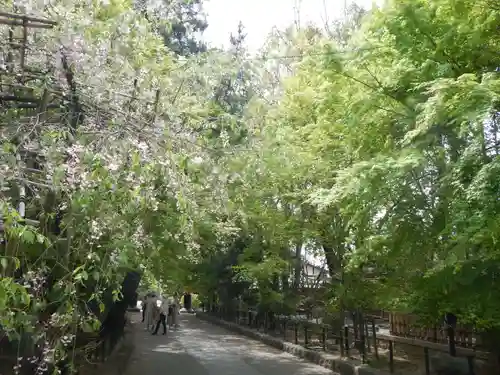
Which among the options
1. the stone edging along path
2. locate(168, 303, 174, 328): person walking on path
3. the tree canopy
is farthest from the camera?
locate(168, 303, 174, 328): person walking on path

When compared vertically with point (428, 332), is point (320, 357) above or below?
below

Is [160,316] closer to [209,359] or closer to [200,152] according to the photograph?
[209,359]

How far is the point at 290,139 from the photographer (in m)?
14.6

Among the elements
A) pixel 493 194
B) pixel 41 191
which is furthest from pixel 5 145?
pixel 493 194

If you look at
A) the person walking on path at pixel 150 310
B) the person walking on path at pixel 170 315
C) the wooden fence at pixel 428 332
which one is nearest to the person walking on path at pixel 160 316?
the person walking on path at pixel 150 310

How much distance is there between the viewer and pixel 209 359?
53.6 feet

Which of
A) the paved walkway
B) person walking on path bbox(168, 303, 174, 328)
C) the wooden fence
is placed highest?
person walking on path bbox(168, 303, 174, 328)

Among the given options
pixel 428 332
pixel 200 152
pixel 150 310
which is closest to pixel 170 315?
pixel 150 310

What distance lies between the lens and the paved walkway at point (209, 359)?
14.0 meters

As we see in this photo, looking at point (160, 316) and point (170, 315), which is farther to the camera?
point (170, 315)

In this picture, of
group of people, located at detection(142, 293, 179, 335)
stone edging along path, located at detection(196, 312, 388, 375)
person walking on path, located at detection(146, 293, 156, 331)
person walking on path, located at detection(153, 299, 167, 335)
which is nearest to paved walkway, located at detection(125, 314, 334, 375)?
stone edging along path, located at detection(196, 312, 388, 375)

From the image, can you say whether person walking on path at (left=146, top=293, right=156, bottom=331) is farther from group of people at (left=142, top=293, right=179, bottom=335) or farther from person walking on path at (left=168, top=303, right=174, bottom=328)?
person walking on path at (left=168, top=303, right=174, bottom=328)

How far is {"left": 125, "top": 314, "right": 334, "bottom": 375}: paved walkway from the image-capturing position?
46.0 feet

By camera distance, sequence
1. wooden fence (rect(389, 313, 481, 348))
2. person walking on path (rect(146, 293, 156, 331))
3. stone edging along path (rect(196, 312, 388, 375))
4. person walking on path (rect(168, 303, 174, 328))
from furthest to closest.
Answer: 1. person walking on path (rect(168, 303, 174, 328))
2. person walking on path (rect(146, 293, 156, 331))
3. wooden fence (rect(389, 313, 481, 348))
4. stone edging along path (rect(196, 312, 388, 375))
